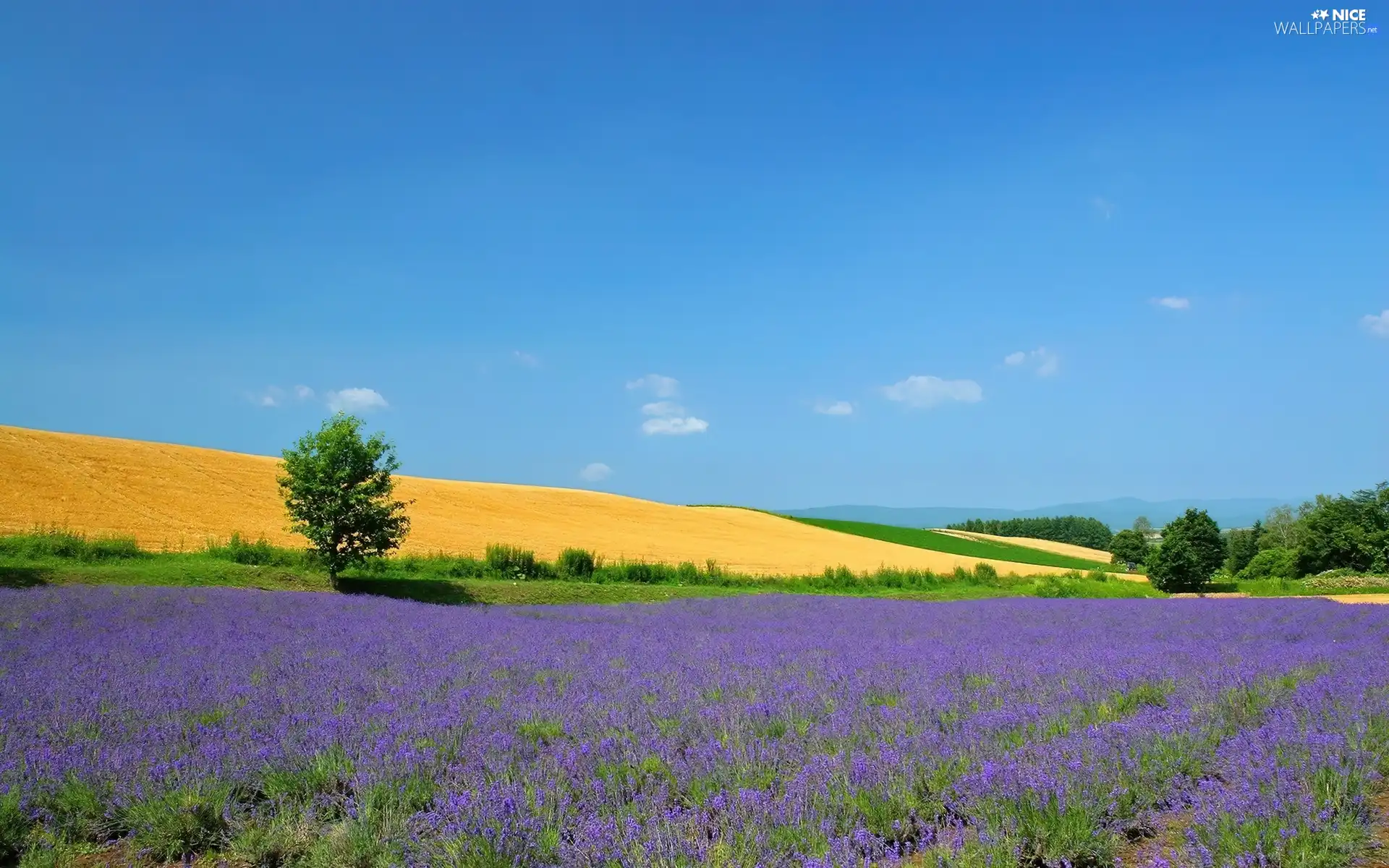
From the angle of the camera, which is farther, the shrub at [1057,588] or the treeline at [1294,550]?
the treeline at [1294,550]

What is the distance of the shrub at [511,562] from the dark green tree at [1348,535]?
38.5 m

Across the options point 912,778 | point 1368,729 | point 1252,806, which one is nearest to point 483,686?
point 912,778

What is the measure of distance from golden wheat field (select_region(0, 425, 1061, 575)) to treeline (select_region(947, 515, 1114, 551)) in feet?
205

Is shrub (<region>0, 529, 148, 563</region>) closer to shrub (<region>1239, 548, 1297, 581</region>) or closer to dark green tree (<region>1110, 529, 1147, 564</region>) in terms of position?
shrub (<region>1239, 548, 1297, 581</region>)

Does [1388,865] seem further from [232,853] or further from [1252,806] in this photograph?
[232,853]

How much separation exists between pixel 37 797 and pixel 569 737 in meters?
2.74

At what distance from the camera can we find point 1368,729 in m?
4.75

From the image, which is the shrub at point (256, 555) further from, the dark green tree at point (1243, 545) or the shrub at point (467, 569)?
the dark green tree at point (1243, 545)

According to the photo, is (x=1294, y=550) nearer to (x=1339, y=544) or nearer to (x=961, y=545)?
(x=1339, y=544)

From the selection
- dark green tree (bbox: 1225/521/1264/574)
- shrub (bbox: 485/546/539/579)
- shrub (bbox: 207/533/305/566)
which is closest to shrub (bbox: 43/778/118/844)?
shrub (bbox: 207/533/305/566)

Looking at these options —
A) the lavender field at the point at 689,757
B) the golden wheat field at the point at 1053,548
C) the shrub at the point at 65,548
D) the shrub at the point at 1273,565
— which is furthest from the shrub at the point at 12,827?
the golden wheat field at the point at 1053,548

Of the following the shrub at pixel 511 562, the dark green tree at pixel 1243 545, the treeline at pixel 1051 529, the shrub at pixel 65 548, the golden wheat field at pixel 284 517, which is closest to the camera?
the shrub at pixel 65 548

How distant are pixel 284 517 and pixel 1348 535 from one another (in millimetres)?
51847

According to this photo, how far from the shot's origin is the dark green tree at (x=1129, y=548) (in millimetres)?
57281
